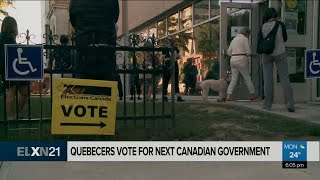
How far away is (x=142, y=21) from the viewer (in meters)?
20.7

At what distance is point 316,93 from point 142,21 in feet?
38.8

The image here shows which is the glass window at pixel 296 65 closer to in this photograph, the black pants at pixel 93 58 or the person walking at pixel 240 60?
the person walking at pixel 240 60

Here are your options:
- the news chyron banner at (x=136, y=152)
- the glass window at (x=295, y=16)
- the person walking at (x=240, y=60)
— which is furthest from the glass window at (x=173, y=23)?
the news chyron banner at (x=136, y=152)

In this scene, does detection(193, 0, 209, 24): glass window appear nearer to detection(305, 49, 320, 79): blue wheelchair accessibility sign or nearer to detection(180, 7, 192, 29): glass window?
detection(180, 7, 192, 29): glass window

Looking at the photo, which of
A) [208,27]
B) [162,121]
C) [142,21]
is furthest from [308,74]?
[142,21]

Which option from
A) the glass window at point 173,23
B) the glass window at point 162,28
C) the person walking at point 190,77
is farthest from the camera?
the glass window at point 162,28

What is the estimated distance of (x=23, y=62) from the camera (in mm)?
5266

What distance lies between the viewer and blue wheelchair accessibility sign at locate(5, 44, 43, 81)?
17.2ft

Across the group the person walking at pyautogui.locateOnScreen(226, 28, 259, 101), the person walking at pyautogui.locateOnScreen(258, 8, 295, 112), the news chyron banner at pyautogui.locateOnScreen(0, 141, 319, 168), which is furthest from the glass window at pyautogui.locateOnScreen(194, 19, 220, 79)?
the news chyron banner at pyautogui.locateOnScreen(0, 141, 319, 168)

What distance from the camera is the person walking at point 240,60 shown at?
10.1 m

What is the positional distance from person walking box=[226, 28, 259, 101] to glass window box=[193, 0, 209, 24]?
3.35 m

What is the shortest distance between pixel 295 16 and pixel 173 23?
289 inches

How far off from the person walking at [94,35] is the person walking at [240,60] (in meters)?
4.89

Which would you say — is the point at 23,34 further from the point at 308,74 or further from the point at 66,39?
the point at 308,74
